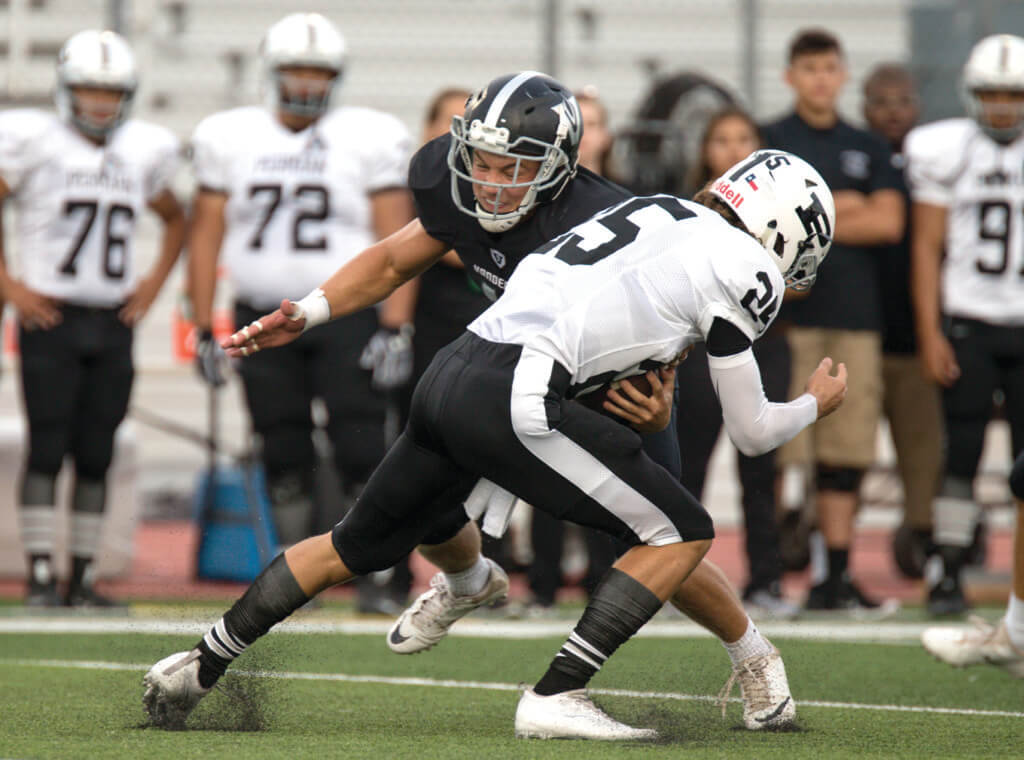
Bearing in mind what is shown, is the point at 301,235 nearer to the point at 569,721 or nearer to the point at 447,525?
the point at 447,525

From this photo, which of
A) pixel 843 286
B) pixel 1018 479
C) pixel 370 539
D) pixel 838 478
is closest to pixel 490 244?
pixel 370 539

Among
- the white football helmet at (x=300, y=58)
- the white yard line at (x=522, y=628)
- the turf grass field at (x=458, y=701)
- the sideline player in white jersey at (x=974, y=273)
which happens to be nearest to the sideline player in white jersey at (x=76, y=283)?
the white yard line at (x=522, y=628)

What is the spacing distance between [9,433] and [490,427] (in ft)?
15.3

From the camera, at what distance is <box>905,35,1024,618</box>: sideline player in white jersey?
6500 mm

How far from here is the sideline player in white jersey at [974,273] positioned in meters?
6.50

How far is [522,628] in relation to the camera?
6.01m

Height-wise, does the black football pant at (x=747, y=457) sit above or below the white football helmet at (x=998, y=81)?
below

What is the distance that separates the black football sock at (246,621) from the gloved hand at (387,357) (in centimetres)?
260

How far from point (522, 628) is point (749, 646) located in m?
2.11

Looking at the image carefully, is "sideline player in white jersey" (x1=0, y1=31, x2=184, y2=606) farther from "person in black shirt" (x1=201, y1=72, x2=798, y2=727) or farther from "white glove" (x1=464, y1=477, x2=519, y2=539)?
"white glove" (x1=464, y1=477, x2=519, y2=539)

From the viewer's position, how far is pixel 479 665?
17.1 feet

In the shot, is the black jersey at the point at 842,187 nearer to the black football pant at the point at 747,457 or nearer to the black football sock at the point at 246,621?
the black football pant at the point at 747,457

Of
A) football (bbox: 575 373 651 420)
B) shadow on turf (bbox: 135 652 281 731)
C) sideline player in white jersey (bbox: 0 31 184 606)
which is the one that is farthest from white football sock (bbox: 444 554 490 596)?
sideline player in white jersey (bbox: 0 31 184 606)

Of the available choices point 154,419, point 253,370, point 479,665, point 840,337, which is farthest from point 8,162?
point 840,337
